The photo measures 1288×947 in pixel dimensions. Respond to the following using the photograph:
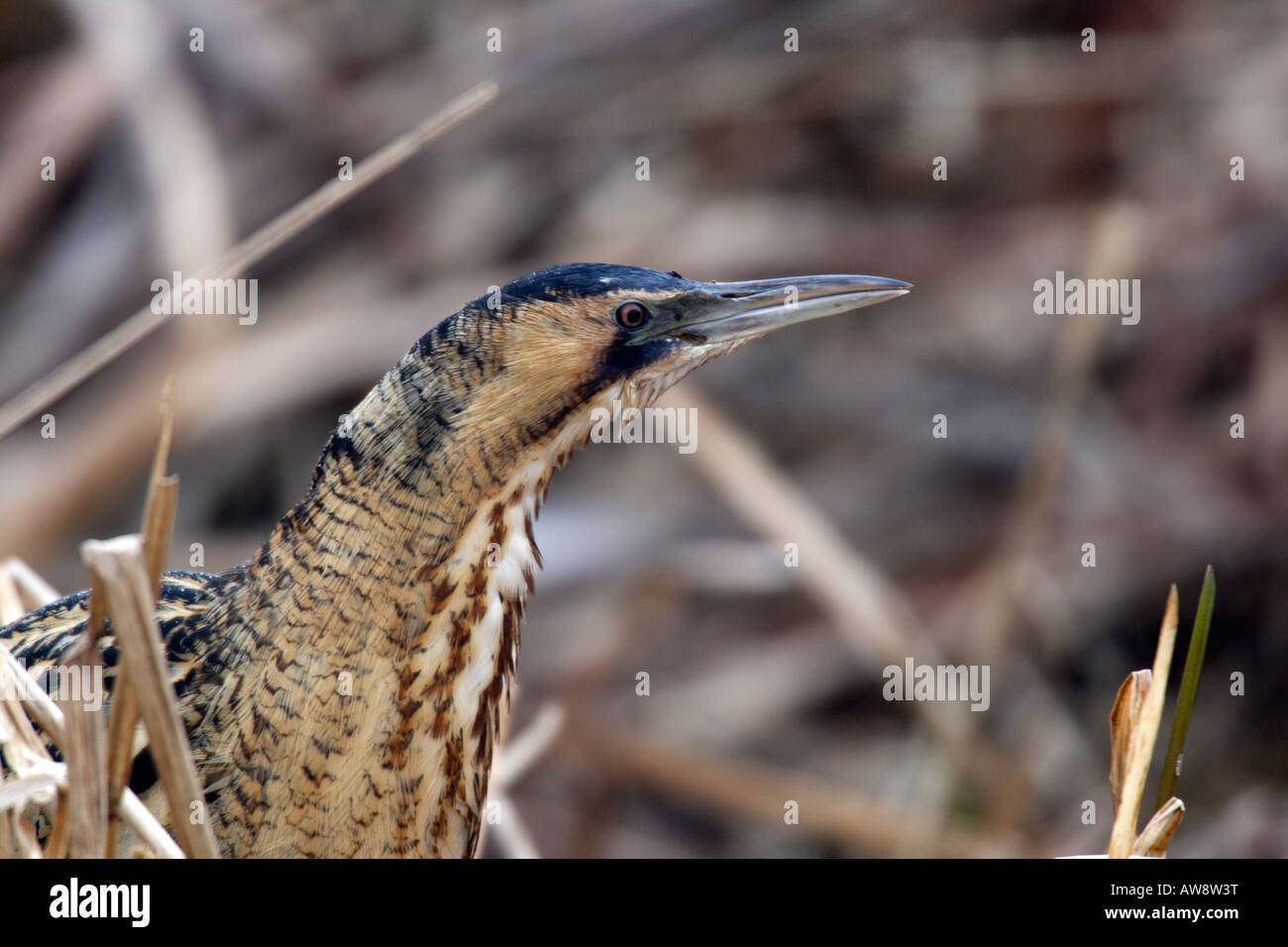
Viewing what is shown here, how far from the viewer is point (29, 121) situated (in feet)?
8.26

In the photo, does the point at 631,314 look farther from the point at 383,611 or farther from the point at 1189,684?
the point at 1189,684

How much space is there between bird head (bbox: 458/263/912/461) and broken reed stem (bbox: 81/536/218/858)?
12.3 inches

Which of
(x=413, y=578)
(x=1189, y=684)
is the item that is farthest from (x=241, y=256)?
(x=1189, y=684)

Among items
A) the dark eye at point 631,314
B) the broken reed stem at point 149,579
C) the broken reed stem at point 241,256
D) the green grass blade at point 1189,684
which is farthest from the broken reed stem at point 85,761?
the green grass blade at point 1189,684

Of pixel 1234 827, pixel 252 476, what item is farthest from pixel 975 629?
pixel 252 476

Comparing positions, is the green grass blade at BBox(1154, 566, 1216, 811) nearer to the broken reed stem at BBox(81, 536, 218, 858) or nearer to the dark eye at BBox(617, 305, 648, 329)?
the dark eye at BBox(617, 305, 648, 329)

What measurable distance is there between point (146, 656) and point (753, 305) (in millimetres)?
554

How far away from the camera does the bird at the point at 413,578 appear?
1.10m

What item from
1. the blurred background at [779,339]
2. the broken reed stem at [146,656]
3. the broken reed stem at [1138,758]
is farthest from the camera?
the blurred background at [779,339]

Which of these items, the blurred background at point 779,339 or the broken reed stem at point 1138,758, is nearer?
the broken reed stem at point 1138,758

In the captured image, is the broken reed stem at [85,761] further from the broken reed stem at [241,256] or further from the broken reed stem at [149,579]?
the broken reed stem at [241,256]

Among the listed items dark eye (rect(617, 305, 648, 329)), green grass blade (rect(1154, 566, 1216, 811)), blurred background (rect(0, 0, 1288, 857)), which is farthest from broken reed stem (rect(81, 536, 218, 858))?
blurred background (rect(0, 0, 1288, 857))

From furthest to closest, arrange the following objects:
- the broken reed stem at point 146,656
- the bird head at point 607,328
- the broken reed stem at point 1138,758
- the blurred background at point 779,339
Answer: the blurred background at point 779,339, the bird head at point 607,328, the broken reed stem at point 1138,758, the broken reed stem at point 146,656
